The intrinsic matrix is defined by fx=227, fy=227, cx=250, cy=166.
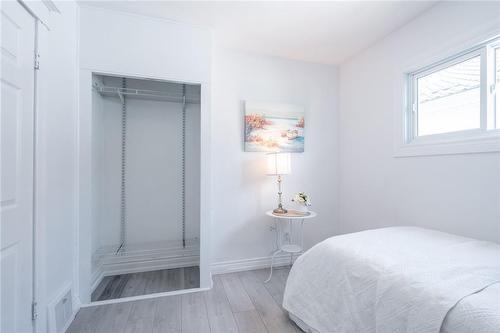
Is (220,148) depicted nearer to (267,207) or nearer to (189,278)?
(267,207)

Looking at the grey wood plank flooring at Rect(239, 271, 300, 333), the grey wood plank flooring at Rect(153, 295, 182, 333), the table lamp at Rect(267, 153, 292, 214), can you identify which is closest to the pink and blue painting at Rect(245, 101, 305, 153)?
the table lamp at Rect(267, 153, 292, 214)

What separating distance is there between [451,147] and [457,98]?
442mm

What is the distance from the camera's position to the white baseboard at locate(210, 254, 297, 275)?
2.51 m

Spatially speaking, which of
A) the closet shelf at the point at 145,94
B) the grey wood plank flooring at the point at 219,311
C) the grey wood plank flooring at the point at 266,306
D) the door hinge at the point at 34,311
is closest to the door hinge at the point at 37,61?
the closet shelf at the point at 145,94

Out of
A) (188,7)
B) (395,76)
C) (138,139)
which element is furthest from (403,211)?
(138,139)

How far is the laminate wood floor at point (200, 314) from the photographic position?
5.37 ft

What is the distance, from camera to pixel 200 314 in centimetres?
179

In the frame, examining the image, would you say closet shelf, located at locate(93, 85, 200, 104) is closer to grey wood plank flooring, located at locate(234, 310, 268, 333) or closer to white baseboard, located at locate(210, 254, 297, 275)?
white baseboard, located at locate(210, 254, 297, 275)

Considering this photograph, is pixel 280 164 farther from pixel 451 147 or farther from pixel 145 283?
pixel 145 283

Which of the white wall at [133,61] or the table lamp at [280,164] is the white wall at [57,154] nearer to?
the white wall at [133,61]

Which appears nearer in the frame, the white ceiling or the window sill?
the window sill

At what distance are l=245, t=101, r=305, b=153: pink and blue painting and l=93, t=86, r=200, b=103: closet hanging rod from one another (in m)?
0.69

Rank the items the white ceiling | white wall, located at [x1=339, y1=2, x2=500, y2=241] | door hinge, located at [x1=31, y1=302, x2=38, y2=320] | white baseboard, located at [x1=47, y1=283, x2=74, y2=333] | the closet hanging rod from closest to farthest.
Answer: door hinge, located at [x1=31, y1=302, x2=38, y2=320] → white baseboard, located at [x1=47, y1=283, x2=74, y2=333] → white wall, located at [x1=339, y1=2, x2=500, y2=241] → the white ceiling → the closet hanging rod

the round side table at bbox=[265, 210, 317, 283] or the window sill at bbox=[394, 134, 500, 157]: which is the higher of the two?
the window sill at bbox=[394, 134, 500, 157]
